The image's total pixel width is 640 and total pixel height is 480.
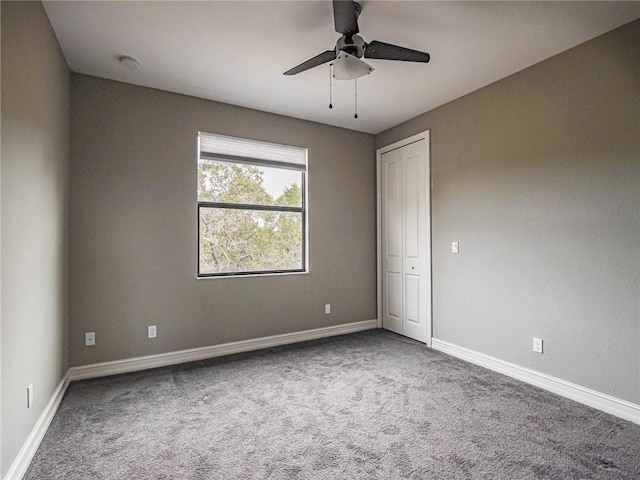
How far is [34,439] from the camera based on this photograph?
6.41ft

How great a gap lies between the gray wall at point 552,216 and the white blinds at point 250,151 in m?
1.70

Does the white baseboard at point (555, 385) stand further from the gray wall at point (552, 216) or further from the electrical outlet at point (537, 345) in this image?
the electrical outlet at point (537, 345)

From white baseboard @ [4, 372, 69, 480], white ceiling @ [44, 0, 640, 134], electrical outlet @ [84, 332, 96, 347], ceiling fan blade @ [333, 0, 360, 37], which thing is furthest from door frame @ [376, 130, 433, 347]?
white baseboard @ [4, 372, 69, 480]

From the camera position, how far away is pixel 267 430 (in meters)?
2.17

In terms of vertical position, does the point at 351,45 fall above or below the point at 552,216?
above

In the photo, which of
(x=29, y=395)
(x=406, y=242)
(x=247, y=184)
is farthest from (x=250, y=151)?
(x=29, y=395)

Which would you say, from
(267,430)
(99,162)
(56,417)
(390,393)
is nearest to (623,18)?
(390,393)

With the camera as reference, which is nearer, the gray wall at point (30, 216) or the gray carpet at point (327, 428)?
the gray wall at point (30, 216)

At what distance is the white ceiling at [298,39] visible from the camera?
2180 mm

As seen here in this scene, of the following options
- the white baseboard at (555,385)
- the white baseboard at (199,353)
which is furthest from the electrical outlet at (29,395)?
the white baseboard at (555,385)

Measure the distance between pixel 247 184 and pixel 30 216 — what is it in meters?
2.09

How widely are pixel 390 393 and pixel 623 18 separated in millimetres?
3087

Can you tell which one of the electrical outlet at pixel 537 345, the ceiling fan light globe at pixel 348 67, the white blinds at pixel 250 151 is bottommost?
the electrical outlet at pixel 537 345

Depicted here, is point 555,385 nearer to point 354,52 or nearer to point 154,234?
point 354,52
